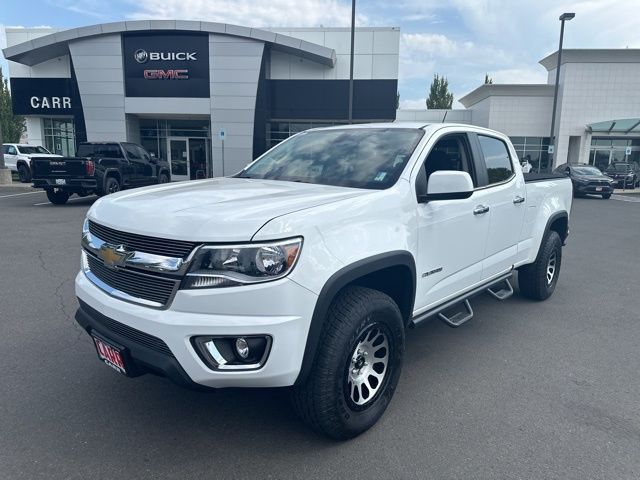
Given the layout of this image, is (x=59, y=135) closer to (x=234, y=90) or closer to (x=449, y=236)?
(x=234, y=90)

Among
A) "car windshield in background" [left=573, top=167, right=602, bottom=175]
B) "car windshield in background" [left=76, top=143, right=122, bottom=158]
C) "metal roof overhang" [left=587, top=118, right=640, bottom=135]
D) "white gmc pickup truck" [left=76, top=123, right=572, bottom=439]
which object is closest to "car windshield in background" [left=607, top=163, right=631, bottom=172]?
"car windshield in background" [left=573, top=167, right=602, bottom=175]

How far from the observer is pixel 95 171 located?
13617 millimetres

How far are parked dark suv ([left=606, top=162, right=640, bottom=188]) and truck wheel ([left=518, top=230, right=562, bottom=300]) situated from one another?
25.6 meters

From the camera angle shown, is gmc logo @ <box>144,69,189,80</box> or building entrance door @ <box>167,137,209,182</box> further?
building entrance door @ <box>167,137,209,182</box>

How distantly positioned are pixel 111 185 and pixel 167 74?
12620mm

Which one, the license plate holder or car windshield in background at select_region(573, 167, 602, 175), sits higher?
car windshield in background at select_region(573, 167, 602, 175)

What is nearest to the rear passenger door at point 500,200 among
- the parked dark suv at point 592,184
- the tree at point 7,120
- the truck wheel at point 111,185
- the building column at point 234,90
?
the truck wheel at point 111,185

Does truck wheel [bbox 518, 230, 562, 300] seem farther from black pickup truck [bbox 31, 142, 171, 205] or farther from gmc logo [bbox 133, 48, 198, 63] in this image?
gmc logo [bbox 133, 48, 198, 63]

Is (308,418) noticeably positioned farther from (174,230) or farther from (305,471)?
(174,230)

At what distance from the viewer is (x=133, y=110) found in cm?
2528

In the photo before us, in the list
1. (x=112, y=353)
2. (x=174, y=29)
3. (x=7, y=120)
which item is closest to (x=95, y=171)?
(x=112, y=353)

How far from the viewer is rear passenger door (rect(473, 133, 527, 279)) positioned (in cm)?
410

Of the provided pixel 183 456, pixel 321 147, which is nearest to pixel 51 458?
pixel 183 456

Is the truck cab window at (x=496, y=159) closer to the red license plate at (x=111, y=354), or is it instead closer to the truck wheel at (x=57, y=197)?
the red license plate at (x=111, y=354)
